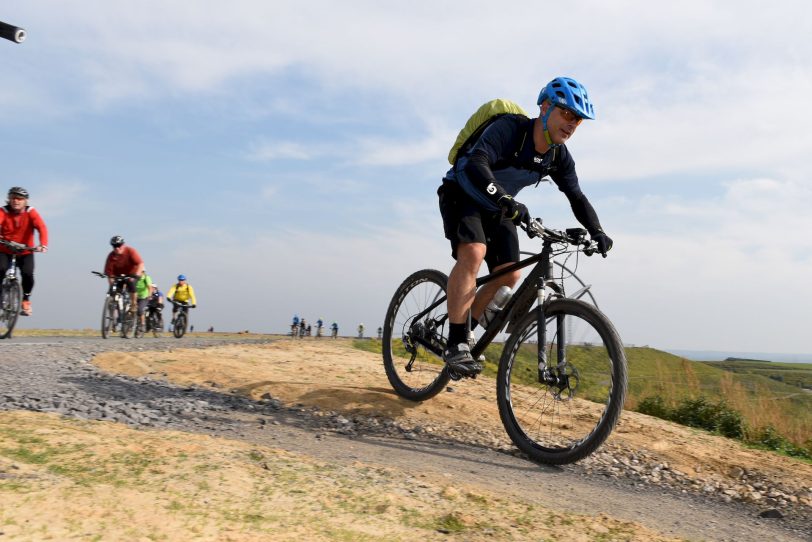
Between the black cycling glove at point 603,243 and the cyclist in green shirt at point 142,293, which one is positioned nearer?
the black cycling glove at point 603,243

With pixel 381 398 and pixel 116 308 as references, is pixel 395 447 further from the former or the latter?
pixel 116 308

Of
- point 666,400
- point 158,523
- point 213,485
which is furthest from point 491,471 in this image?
point 666,400

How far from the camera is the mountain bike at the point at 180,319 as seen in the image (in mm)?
20609

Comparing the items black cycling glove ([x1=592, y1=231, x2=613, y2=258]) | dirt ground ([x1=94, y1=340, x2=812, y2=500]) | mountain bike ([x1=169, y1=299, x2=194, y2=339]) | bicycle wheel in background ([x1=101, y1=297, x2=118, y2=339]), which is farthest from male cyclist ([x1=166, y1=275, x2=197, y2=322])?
black cycling glove ([x1=592, y1=231, x2=613, y2=258])

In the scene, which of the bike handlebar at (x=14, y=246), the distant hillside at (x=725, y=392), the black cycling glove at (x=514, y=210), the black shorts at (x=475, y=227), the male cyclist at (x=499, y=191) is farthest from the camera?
the bike handlebar at (x=14, y=246)

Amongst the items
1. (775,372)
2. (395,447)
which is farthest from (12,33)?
(775,372)

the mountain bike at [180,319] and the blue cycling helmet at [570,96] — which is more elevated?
the blue cycling helmet at [570,96]

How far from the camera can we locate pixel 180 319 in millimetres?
20766

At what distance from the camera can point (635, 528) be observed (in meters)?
3.21

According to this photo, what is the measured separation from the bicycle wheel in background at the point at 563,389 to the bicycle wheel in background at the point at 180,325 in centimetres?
1734

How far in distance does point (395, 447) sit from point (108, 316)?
44.2 feet

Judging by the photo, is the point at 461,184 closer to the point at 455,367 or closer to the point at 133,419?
the point at 455,367

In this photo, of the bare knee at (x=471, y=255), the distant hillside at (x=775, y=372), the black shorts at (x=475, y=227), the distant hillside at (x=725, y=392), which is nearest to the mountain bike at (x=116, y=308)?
the distant hillside at (x=725, y=392)

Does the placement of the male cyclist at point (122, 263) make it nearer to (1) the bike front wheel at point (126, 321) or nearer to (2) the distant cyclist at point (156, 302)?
(1) the bike front wheel at point (126, 321)
